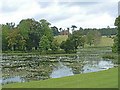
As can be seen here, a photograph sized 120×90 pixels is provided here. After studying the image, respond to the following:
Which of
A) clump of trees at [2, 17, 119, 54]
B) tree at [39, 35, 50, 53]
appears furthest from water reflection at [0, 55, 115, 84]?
clump of trees at [2, 17, 119, 54]

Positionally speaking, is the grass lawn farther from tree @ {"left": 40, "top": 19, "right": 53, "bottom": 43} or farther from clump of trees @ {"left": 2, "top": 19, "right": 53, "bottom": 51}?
tree @ {"left": 40, "top": 19, "right": 53, "bottom": 43}

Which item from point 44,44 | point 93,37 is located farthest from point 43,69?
point 93,37

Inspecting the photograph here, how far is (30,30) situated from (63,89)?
158ft

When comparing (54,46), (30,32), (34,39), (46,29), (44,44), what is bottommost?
(54,46)

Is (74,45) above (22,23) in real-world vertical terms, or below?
below

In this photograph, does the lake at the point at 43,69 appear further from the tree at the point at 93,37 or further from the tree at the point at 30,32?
the tree at the point at 93,37

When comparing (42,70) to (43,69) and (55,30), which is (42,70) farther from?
(55,30)

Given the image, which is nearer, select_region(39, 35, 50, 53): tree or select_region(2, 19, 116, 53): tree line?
select_region(39, 35, 50, 53): tree

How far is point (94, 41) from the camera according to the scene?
76.2 metres

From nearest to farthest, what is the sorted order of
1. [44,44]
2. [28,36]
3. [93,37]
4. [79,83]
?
[79,83] → [44,44] → [28,36] → [93,37]

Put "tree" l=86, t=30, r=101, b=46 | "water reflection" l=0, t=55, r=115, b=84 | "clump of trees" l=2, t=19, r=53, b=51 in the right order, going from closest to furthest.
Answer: "water reflection" l=0, t=55, r=115, b=84
"clump of trees" l=2, t=19, r=53, b=51
"tree" l=86, t=30, r=101, b=46

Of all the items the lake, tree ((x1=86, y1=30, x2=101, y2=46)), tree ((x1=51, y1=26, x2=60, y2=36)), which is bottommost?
the lake

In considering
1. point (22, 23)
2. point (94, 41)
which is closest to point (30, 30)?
point (22, 23)

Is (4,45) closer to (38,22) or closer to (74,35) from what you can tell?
(38,22)
